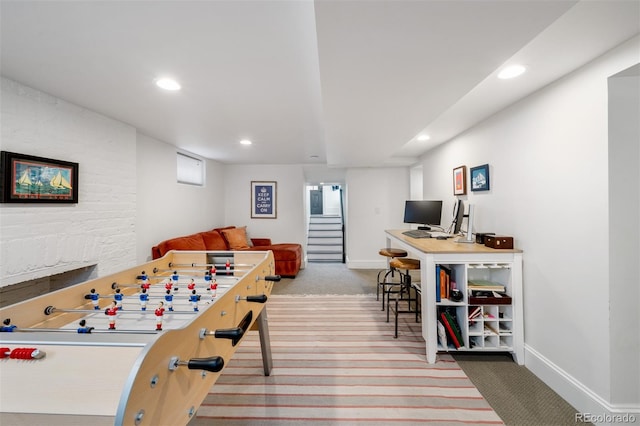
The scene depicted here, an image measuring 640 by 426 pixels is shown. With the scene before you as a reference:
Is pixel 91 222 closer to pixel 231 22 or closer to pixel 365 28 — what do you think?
pixel 231 22

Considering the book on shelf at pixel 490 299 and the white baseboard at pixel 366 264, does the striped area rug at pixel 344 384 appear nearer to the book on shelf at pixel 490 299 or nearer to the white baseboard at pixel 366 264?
the book on shelf at pixel 490 299

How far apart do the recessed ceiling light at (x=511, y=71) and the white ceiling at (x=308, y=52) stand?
0.06 m

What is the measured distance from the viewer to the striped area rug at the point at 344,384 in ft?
5.27

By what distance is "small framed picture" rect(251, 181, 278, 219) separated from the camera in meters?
5.78

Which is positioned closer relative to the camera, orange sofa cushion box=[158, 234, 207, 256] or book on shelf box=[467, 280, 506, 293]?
book on shelf box=[467, 280, 506, 293]

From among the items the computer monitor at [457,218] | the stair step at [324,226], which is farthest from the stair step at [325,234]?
the computer monitor at [457,218]

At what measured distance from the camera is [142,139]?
10.9 feet

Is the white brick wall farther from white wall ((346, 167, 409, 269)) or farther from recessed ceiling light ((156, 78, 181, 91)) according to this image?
white wall ((346, 167, 409, 269))

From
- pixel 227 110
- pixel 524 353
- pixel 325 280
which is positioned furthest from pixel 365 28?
pixel 325 280

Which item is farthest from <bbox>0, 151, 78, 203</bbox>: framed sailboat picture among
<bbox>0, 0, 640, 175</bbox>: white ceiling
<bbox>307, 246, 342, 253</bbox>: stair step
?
<bbox>307, 246, 342, 253</bbox>: stair step

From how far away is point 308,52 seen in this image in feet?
5.11

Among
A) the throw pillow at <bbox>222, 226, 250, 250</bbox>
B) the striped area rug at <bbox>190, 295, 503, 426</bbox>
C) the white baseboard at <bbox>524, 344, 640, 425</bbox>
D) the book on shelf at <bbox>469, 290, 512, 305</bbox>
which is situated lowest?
the striped area rug at <bbox>190, 295, 503, 426</bbox>

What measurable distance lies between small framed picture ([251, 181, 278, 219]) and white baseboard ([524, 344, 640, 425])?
481 centimetres

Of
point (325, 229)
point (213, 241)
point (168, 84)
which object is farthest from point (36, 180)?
point (325, 229)
